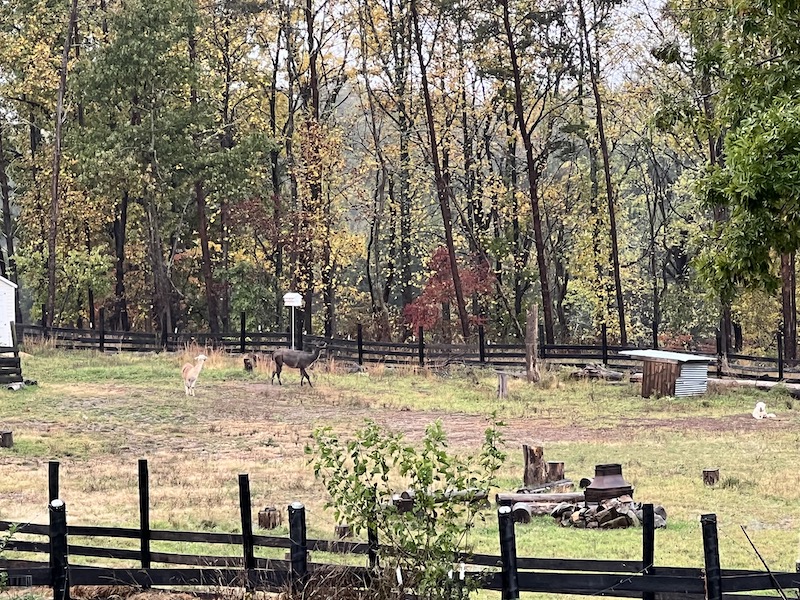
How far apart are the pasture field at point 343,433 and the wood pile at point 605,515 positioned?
222mm

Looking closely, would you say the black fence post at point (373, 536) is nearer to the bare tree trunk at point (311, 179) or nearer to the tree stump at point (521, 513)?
the tree stump at point (521, 513)

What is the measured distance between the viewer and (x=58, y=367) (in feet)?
110

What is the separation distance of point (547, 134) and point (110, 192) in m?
17.9

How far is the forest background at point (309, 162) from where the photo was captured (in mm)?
42531

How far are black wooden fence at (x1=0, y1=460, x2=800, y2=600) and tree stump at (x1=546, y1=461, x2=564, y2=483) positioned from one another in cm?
729

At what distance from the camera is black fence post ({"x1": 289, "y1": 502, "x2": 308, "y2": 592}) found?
8.40 m

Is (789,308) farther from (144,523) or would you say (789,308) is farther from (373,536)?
(373,536)

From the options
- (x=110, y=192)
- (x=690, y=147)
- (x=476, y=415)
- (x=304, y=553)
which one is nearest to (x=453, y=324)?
(x=690, y=147)

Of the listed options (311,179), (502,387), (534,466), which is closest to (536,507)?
(534,466)

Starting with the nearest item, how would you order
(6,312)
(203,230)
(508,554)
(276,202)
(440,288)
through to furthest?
(508,554) → (6,312) → (440,288) → (203,230) → (276,202)

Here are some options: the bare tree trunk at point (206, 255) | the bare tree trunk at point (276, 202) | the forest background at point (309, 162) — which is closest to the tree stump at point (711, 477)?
the forest background at point (309, 162)

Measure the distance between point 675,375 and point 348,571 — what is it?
21.7 m

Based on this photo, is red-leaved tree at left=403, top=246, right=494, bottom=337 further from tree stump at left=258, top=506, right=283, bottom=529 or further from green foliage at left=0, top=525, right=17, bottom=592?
green foliage at left=0, top=525, right=17, bottom=592

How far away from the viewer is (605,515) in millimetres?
14180
